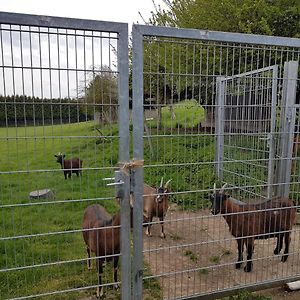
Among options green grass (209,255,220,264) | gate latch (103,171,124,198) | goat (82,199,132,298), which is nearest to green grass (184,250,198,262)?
green grass (209,255,220,264)

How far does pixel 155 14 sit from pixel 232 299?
12061 mm

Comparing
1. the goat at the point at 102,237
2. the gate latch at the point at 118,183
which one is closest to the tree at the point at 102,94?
the gate latch at the point at 118,183

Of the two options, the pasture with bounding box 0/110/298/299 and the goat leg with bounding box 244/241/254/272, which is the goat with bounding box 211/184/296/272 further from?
the pasture with bounding box 0/110/298/299

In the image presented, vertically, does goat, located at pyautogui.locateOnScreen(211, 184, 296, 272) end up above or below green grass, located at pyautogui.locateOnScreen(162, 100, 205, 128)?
below

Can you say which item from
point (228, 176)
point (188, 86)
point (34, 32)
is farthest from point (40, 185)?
point (228, 176)

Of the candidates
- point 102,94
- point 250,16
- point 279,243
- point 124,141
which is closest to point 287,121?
point 279,243

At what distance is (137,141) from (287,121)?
337 cm

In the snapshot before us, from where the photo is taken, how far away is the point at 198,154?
12.1 feet

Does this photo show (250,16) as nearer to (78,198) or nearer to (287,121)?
(287,121)

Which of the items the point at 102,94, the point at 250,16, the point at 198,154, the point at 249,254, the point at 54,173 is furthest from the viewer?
the point at 250,16

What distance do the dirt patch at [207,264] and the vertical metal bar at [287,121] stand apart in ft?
2.91

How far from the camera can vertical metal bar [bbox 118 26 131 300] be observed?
8.47 feet

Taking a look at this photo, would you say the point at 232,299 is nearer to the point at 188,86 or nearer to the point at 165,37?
the point at 188,86

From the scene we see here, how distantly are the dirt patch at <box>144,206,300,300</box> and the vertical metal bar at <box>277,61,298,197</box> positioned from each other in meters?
0.89
